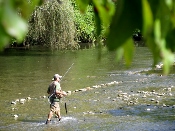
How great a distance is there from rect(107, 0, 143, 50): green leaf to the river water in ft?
32.0

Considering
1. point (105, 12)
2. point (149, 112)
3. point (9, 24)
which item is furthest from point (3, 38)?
point (149, 112)

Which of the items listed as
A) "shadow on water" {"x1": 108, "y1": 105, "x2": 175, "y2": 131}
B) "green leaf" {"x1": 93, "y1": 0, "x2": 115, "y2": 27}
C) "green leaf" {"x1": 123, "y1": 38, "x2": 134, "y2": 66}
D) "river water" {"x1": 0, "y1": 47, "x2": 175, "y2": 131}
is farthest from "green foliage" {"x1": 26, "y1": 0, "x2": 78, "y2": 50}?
A: "green leaf" {"x1": 123, "y1": 38, "x2": 134, "y2": 66}

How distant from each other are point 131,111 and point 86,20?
2576cm

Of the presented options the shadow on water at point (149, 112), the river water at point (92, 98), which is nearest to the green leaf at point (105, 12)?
the river water at point (92, 98)

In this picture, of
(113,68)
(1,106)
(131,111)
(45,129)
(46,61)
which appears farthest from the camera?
(46,61)

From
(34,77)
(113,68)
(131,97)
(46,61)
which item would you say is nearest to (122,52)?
(131,97)

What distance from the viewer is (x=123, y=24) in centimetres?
88

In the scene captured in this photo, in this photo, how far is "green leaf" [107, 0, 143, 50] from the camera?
0.88 meters

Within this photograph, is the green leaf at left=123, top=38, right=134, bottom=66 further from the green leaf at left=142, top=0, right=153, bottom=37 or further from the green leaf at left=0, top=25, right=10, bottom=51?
the green leaf at left=0, top=25, right=10, bottom=51

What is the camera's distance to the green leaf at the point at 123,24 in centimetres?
88

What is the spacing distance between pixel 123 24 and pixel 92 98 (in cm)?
1402

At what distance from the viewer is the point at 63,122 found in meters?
11.6

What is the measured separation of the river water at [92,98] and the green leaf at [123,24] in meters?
9.74

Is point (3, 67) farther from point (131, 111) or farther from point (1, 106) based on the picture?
point (131, 111)
